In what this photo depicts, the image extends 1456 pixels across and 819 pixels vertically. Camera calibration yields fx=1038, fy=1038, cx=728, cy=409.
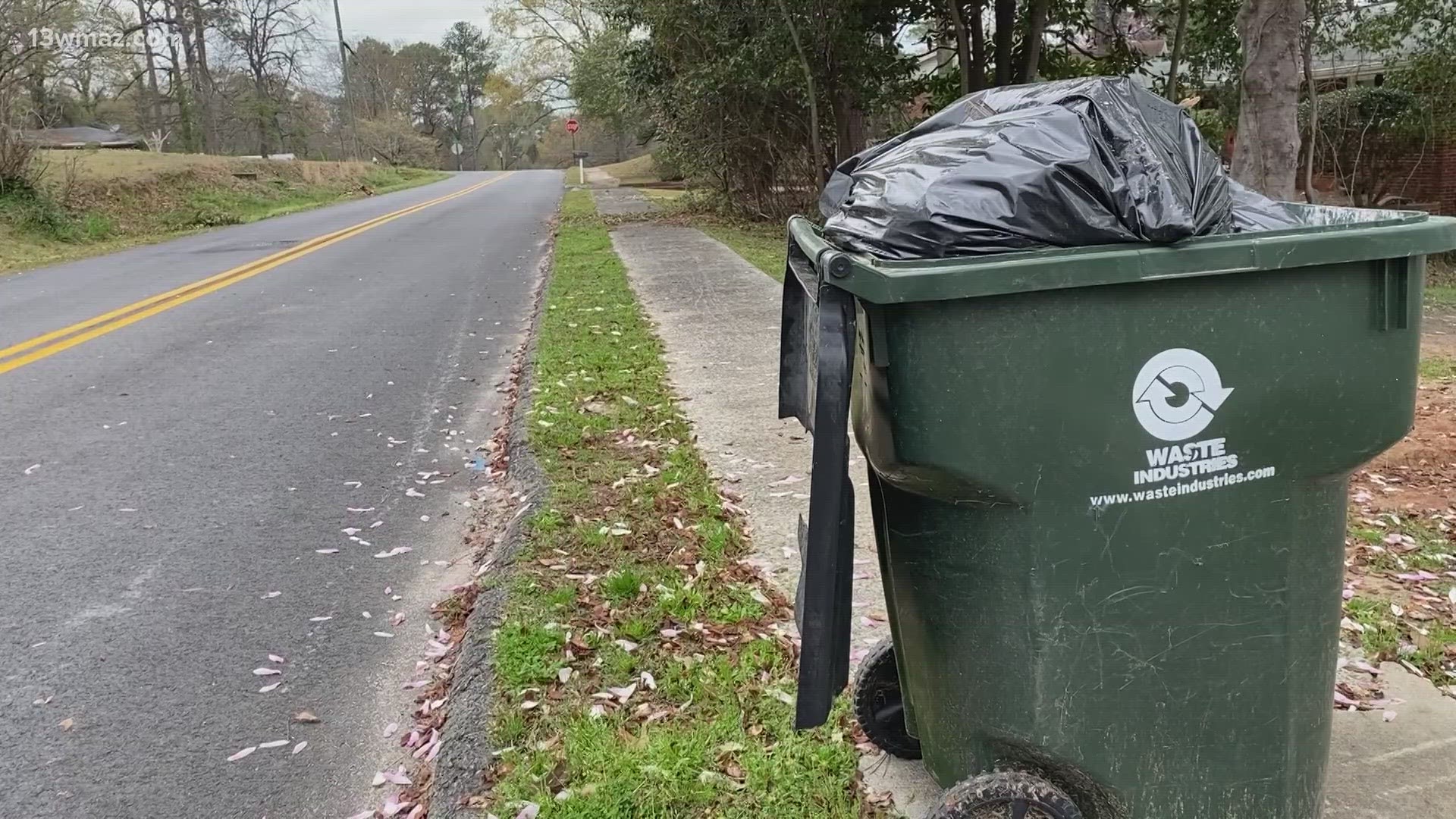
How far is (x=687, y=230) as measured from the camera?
56.2 ft

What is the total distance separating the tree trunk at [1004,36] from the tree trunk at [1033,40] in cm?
17

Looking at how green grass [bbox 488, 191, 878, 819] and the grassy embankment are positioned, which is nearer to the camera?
green grass [bbox 488, 191, 878, 819]

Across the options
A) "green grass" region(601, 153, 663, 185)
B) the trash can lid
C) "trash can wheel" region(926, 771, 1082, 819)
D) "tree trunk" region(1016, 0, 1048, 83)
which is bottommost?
"trash can wheel" region(926, 771, 1082, 819)

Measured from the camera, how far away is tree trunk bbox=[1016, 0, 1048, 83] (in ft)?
40.1

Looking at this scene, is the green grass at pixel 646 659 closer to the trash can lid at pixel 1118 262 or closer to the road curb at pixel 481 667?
the road curb at pixel 481 667

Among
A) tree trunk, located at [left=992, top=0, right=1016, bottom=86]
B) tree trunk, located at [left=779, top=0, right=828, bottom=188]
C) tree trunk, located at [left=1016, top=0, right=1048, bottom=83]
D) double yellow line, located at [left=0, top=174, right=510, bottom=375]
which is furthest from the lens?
tree trunk, located at [left=779, top=0, right=828, bottom=188]

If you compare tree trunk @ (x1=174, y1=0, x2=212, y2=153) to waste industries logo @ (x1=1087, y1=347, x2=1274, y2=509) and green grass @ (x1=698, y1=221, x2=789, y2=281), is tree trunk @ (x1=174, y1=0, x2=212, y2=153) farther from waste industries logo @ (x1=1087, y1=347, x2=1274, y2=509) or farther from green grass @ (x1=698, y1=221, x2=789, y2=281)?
waste industries logo @ (x1=1087, y1=347, x2=1274, y2=509)

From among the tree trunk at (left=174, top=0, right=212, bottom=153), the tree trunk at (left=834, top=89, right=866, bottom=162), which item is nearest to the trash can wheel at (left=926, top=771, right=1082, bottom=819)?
the tree trunk at (left=834, top=89, right=866, bottom=162)

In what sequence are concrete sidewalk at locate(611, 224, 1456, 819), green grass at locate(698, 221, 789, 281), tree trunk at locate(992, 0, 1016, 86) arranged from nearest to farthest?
concrete sidewalk at locate(611, 224, 1456, 819) < green grass at locate(698, 221, 789, 281) < tree trunk at locate(992, 0, 1016, 86)

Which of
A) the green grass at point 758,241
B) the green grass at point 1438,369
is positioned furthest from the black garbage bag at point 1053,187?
the green grass at point 758,241

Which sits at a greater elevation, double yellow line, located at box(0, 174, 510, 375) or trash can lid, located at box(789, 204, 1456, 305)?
trash can lid, located at box(789, 204, 1456, 305)

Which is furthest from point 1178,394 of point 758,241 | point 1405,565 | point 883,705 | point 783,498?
point 758,241

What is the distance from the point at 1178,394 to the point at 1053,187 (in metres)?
0.44

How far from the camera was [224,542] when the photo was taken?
172 inches
